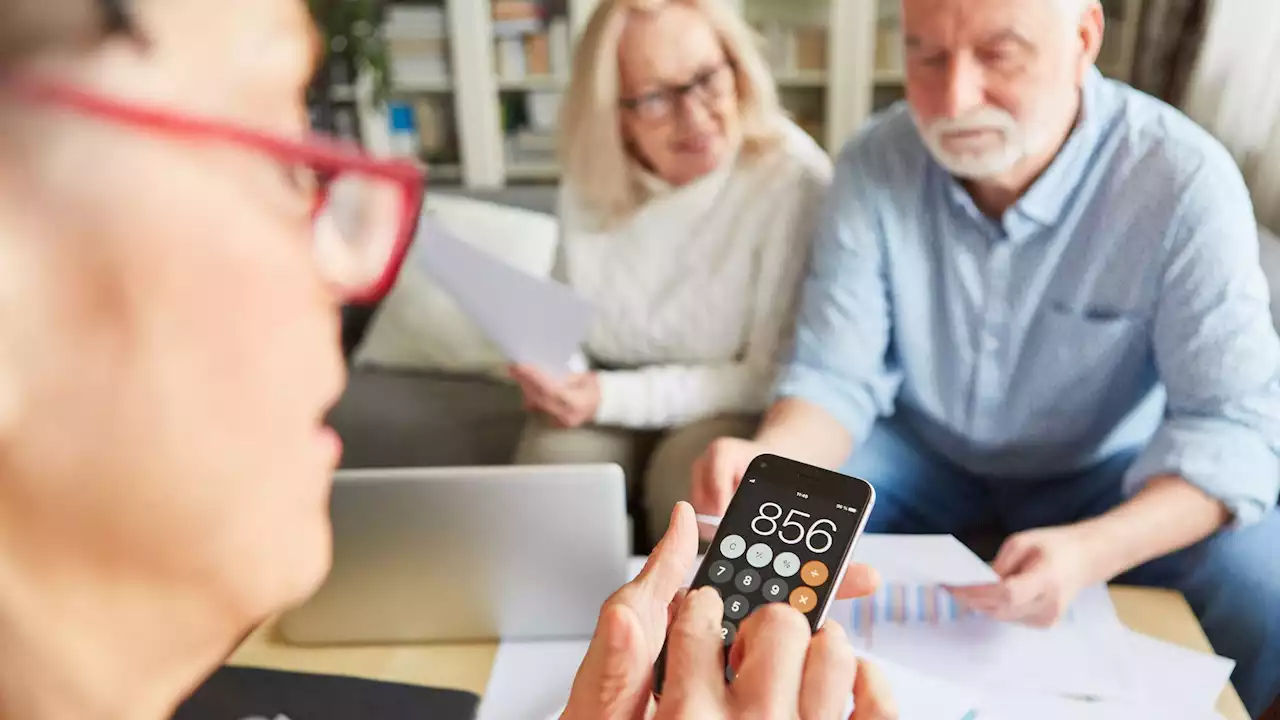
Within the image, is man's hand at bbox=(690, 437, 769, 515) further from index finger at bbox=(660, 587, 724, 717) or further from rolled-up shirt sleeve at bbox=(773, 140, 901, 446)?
index finger at bbox=(660, 587, 724, 717)

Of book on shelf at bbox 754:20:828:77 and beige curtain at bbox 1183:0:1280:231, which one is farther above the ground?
beige curtain at bbox 1183:0:1280:231

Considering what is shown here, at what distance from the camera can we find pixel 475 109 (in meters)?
2.96

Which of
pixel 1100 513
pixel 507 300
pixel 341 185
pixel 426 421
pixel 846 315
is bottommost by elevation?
pixel 426 421

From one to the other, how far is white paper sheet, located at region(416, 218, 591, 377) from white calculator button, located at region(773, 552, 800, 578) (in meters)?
0.22

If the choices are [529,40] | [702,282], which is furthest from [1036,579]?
[529,40]

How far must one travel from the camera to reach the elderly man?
2.95ft

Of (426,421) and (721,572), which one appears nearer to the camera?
(721,572)

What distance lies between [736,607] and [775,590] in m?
0.03

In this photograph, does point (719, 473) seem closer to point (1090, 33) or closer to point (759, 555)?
point (759, 555)

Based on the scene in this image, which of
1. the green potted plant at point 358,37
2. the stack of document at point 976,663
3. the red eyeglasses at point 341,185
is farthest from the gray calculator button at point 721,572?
the green potted plant at point 358,37

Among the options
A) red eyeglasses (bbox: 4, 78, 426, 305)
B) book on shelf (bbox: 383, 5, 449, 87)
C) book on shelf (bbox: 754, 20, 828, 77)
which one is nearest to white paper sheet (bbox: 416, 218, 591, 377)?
red eyeglasses (bbox: 4, 78, 426, 305)

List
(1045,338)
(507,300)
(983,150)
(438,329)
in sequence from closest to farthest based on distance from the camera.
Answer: (507,300)
(983,150)
(1045,338)
(438,329)

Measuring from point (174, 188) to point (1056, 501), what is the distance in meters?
1.12

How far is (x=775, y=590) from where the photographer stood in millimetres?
596
